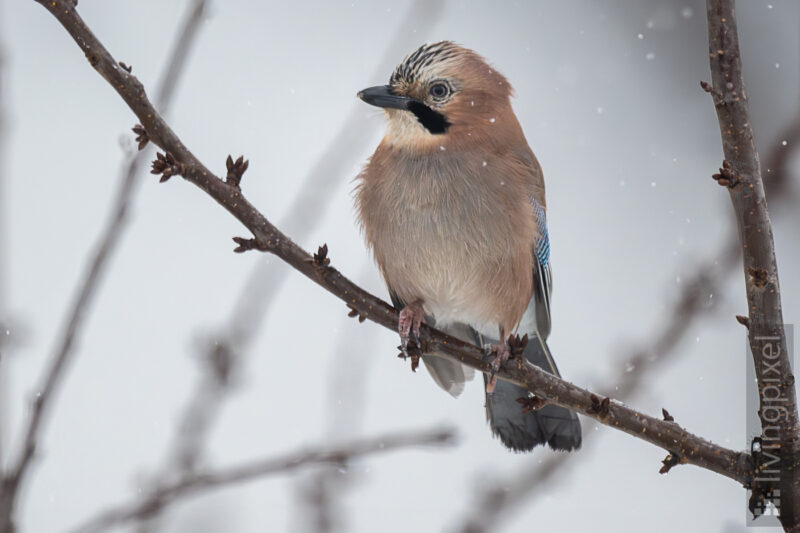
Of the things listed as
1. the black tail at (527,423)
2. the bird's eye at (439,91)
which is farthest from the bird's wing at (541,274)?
the bird's eye at (439,91)

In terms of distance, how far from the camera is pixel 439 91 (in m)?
3.47

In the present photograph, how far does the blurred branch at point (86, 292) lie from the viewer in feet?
5.32

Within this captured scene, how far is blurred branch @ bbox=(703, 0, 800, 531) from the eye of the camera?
7.06 feet

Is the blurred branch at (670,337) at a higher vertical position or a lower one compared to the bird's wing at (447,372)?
lower

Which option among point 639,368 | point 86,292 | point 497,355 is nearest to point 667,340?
point 639,368

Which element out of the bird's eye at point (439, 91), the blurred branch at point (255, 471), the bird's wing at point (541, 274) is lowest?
the blurred branch at point (255, 471)

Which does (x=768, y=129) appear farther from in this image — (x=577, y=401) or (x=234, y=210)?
(x=234, y=210)

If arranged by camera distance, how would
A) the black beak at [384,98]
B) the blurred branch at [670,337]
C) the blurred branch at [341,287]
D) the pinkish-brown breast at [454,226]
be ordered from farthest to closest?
1. the pinkish-brown breast at [454,226]
2. the black beak at [384,98]
3. the blurred branch at [670,337]
4. the blurred branch at [341,287]

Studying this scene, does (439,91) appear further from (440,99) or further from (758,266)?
(758,266)

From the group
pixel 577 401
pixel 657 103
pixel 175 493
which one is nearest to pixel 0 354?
pixel 175 493

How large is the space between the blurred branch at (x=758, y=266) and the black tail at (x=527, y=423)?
112 cm

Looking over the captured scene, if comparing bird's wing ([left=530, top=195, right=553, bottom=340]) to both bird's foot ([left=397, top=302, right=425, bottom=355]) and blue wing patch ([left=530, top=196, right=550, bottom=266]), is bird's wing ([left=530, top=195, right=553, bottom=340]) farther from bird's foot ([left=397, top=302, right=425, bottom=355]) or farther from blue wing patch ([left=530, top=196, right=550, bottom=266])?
bird's foot ([left=397, top=302, right=425, bottom=355])

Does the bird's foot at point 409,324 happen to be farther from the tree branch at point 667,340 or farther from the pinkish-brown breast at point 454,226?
the tree branch at point 667,340

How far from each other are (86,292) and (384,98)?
5.67 ft
